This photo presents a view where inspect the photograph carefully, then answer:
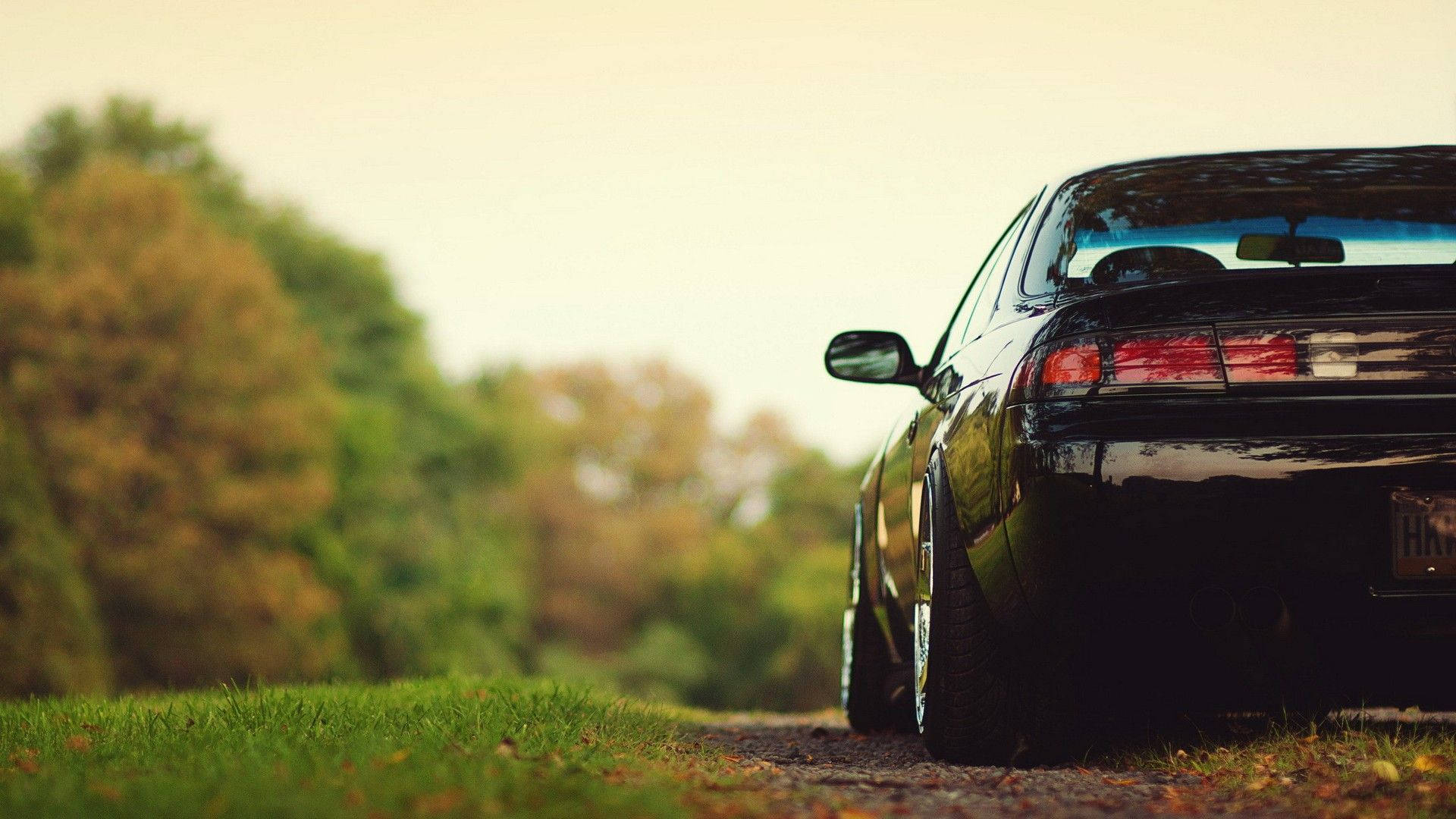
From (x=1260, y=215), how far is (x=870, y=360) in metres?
1.53

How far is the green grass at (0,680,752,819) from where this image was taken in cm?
303

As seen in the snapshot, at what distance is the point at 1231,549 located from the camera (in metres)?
3.49

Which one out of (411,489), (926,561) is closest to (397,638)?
(411,489)

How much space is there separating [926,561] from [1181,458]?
3.83 feet

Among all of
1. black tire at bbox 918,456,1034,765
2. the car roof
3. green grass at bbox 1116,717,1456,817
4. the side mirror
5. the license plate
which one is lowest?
green grass at bbox 1116,717,1456,817

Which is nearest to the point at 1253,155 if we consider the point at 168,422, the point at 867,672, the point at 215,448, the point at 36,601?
the point at 867,672

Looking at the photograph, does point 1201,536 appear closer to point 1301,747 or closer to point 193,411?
point 1301,747

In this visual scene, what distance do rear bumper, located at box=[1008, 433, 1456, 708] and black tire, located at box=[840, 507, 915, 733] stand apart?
255 centimetres

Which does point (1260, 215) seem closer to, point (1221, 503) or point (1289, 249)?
point (1289, 249)

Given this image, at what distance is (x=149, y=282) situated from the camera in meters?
28.1

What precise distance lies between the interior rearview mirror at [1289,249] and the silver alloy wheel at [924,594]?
3.65ft

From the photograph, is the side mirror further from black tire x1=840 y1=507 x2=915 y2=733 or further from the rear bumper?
the rear bumper

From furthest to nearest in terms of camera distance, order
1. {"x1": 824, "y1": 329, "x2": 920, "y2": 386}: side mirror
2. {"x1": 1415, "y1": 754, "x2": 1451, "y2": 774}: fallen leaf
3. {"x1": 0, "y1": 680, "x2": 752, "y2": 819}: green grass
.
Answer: {"x1": 824, "y1": 329, "x2": 920, "y2": 386}: side mirror → {"x1": 1415, "y1": 754, "x2": 1451, "y2": 774}: fallen leaf → {"x1": 0, "y1": 680, "x2": 752, "y2": 819}: green grass

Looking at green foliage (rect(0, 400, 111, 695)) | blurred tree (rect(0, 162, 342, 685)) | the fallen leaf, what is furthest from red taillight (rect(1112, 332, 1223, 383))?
blurred tree (rect(0, 162, 342, 685))
